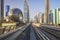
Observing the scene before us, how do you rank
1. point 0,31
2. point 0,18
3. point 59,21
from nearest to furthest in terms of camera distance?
point 0,31, point 0,18, point 59,21

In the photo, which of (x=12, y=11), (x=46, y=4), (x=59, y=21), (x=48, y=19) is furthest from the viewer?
(x=46, y=4)

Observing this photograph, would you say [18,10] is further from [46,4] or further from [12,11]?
[46,4]

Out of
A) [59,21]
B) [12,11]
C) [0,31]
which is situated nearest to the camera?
[0,31]

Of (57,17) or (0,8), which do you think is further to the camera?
(57,17)

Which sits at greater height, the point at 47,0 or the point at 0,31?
the point at 47,0

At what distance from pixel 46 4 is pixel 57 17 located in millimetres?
71673

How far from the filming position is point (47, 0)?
16538 cm

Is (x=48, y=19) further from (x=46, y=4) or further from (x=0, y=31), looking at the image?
(x=0, y=31)

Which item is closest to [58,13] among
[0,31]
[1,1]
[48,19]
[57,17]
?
[57,17]

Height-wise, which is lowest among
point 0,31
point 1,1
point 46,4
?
point 0,31

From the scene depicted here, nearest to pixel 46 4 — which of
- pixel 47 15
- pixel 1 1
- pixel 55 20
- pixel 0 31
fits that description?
pixel 47 15

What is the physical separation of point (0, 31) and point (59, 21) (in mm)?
66807

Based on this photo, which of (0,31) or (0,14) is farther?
(0,14)

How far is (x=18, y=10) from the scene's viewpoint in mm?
114312
